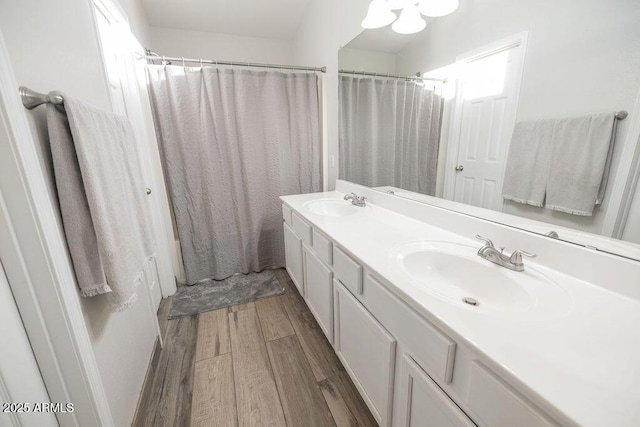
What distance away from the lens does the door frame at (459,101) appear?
90 cm

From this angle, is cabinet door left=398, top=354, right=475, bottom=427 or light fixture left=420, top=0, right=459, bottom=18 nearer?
cabinet door left=398, top=354, right=475, bottom=427

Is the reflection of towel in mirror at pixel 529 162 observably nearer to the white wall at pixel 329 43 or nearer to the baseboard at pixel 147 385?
the white wall at pixel 329 43

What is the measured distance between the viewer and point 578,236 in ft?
2.74

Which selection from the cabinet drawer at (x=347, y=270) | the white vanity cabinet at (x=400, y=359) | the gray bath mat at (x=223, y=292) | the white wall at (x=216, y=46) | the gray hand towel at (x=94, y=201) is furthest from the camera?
the white wall at (x=216, y=46)

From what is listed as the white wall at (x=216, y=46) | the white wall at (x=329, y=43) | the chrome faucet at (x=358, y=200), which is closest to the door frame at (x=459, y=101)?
the chrome faucet at (x=358, y=200)

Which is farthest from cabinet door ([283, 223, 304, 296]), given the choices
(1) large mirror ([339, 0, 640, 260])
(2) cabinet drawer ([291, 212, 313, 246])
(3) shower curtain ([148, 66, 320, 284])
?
(1) large mirror ([339, 0, 640, 260])

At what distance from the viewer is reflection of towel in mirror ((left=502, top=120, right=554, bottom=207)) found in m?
0.87

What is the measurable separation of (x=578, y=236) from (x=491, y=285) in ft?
1.01

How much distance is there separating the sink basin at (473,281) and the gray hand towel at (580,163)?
261 mm

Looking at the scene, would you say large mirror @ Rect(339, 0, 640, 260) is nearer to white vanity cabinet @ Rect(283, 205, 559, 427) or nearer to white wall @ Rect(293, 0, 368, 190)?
white wall @ Rect(293, 0, 368, 190)

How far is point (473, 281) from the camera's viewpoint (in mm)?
950

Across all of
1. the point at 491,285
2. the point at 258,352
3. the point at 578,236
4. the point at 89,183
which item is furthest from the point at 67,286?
the point at 578,236

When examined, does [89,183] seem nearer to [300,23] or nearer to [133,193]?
[133,193]

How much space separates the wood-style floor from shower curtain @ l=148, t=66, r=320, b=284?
68 centimetres
